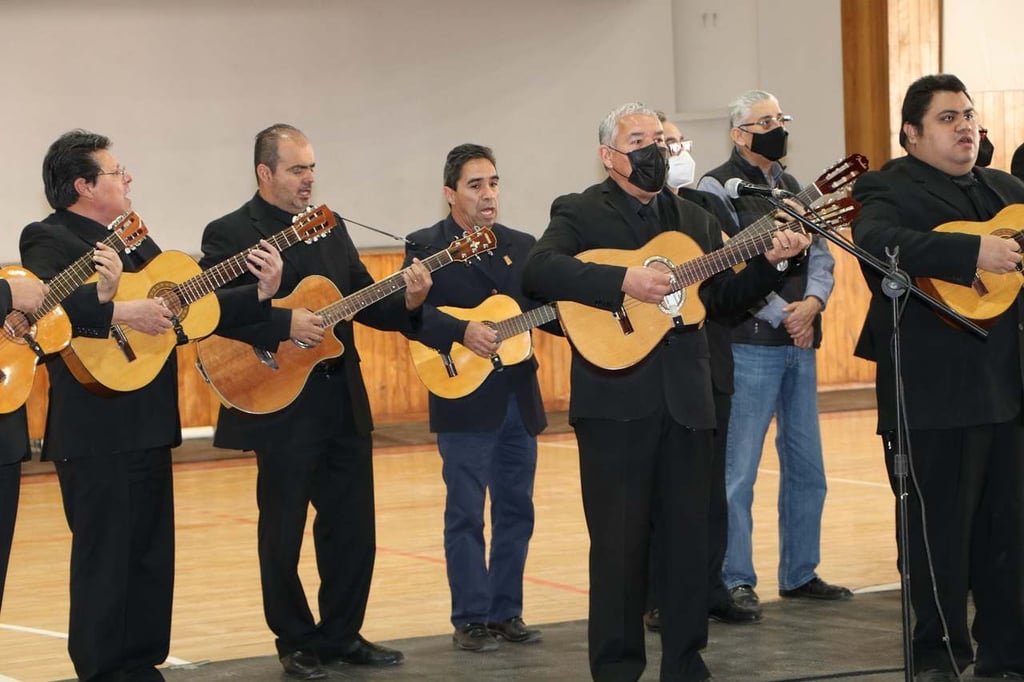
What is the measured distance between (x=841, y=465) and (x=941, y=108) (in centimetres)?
586

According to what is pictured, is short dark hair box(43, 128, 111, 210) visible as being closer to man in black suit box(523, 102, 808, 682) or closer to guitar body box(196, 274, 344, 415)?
guitar body box(196, 274, 344, 415)

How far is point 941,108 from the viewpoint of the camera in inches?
200

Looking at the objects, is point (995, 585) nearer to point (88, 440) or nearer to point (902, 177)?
point (902, 177)

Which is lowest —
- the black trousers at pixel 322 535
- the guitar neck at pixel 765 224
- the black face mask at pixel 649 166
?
the black trousers at pixel 322 535

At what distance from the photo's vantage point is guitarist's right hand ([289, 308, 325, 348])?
5516mm

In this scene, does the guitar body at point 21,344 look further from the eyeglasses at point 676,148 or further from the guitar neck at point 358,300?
the eyeglasses at point 676,148

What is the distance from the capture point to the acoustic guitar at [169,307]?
500 cm

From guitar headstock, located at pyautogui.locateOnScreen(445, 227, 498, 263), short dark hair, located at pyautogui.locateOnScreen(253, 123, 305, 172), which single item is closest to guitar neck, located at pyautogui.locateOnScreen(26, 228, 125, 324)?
short dark hair, located at pyautogui.locateOnScreen(253, 123, 305, 172)

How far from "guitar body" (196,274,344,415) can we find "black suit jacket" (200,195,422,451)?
0.16 feet

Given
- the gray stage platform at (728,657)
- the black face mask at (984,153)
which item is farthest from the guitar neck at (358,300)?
the black face mask at (984,153)

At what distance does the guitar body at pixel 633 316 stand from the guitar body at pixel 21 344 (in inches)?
64.4

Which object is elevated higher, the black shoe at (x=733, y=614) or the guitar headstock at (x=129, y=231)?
the guitar headstock at (x=129, y=231)

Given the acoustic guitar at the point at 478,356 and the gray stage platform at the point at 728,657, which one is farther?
the acoustic guitar at the point at 478,356

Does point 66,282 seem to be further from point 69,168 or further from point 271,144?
point 271,144
